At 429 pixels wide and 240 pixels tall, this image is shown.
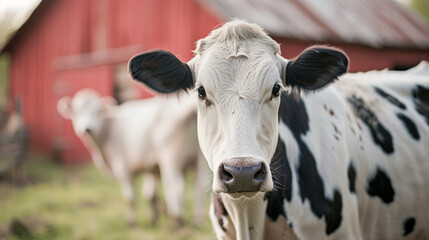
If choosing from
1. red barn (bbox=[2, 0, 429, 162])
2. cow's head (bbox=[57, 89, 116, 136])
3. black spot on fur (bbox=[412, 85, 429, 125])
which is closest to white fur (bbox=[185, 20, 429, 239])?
black spot on fur (bbox=[412, 85, 429, 125])

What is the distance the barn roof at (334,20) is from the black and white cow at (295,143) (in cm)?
464

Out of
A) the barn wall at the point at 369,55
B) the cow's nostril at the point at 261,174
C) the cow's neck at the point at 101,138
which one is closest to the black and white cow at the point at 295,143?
the cow's nostril at the point at 261,174

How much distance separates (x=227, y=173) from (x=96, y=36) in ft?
37.2

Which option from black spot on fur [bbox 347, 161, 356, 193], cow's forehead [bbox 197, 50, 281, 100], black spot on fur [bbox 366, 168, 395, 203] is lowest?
black spot on fur [bbox 366, 168, 395, 203]

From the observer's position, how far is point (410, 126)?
3354mm

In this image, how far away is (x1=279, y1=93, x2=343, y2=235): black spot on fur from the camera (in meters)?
2.60

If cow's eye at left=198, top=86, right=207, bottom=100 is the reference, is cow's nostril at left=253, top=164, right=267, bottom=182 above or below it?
below

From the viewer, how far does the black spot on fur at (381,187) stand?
2945mm

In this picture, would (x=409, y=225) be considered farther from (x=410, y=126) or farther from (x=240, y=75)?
(x=240, y=75)

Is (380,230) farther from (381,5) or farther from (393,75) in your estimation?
(381,5)

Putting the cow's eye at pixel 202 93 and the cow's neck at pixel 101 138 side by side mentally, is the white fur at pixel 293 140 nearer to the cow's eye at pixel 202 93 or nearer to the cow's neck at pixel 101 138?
the cow's eye at pixel 202 93

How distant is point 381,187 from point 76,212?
5413mm

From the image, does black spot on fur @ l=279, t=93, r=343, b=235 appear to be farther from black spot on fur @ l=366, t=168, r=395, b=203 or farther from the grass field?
the grass field

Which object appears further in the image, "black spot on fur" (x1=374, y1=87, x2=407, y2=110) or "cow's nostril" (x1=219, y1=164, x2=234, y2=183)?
"black spot on fur" (x1=374, y1=87, x2=407, y2=110)
